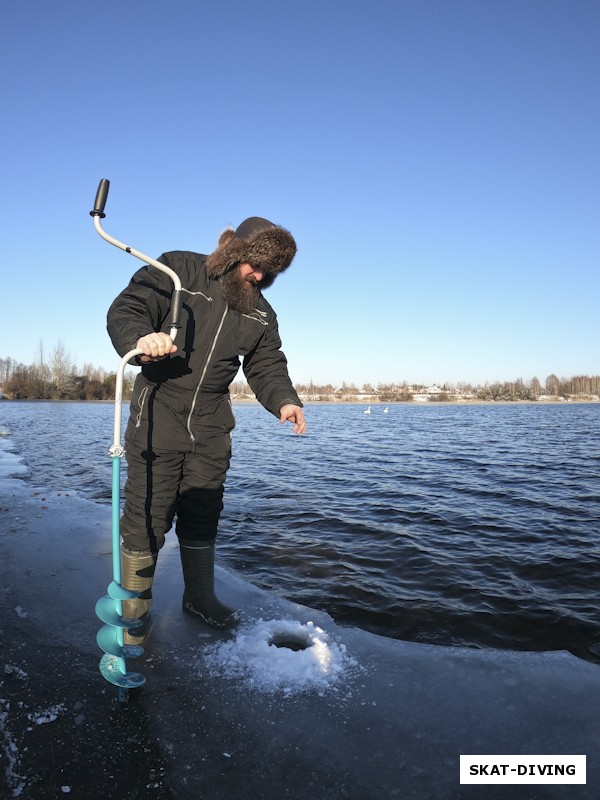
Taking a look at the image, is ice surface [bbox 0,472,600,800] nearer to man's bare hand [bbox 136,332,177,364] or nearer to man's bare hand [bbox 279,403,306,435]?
man's bare hand [bbox 279,403,306,435]

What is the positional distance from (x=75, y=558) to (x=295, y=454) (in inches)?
489

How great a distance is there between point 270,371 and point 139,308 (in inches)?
40.9

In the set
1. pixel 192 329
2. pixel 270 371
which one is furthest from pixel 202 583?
pixel 192 329

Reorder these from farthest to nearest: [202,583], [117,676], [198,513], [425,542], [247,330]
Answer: [425,542] < [202,583] < [198,513] < [247,330] < [117,676]

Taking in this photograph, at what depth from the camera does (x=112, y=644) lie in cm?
245

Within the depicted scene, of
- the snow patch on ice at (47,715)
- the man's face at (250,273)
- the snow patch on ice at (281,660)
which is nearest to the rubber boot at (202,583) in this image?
the snow patch on ice at (281,660)

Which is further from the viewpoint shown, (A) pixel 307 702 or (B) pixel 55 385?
(B) pixel 55 385

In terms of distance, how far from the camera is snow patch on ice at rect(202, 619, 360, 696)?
2.70 metres

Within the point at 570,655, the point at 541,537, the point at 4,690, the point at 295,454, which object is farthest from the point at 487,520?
the point at 295,454

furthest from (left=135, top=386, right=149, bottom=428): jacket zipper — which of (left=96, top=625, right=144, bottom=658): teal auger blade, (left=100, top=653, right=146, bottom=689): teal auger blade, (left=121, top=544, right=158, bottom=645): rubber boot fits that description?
(left=100, top=653, right=146, bottom=689): teal auger blade

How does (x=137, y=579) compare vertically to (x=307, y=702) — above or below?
above

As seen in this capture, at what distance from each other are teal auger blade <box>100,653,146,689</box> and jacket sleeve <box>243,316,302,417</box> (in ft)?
5.78

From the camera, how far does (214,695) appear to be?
2.53m

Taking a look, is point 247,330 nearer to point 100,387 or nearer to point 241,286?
point 241,286
